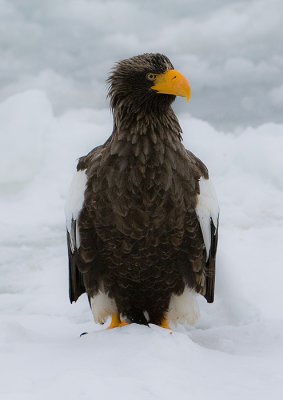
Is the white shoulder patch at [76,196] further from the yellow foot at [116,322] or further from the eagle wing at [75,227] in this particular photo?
the yellow foot at [116,322]

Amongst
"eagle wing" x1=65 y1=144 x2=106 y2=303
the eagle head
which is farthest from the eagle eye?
"eagle wing" x1=65 y1=144 x2=106 y2=303

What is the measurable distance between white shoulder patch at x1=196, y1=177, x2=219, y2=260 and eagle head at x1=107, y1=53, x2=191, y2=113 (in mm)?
792

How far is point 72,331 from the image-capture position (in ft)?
22.1

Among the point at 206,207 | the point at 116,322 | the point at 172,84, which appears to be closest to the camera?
the point at 172,84

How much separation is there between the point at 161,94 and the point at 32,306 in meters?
5.27

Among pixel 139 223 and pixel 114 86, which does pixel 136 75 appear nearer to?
pixel 114 86

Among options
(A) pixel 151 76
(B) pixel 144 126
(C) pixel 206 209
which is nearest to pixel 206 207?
(C) pixel 206 209

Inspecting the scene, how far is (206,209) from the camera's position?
536 centimetres

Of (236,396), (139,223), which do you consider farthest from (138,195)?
(236,396)

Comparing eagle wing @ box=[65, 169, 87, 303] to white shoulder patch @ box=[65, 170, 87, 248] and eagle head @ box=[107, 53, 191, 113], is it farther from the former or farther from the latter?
eagle head @ box=[107, 53, 191, 113]

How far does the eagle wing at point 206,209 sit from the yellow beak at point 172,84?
2.29 feet

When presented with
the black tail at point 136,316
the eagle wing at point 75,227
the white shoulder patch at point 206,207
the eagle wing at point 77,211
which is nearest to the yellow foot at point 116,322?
the black tail at point 136,316

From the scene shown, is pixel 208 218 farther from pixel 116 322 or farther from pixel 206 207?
pixel 116 322

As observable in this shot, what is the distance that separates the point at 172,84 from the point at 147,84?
0.23 metres
